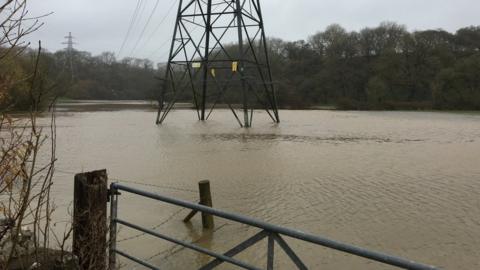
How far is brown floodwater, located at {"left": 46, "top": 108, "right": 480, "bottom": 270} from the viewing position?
550 centimetres

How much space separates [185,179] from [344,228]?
4156mm

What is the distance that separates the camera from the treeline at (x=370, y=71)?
61250 mm

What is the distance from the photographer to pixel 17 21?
7.16 feet

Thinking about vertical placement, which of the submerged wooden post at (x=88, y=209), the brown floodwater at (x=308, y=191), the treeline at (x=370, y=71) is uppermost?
the treeline at (x=370, y=71)

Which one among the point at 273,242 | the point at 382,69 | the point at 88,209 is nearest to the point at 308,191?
the point at 88,209

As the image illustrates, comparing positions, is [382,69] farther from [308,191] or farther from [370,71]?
[308,191]

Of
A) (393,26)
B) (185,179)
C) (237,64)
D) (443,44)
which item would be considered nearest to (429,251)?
(185,179)

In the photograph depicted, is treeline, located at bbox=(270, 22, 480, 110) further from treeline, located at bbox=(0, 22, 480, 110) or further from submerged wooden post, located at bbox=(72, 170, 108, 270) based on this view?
submerged wooden post, located at bbox=(72, 170, 108, 270)

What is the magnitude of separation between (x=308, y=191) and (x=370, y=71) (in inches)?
2786

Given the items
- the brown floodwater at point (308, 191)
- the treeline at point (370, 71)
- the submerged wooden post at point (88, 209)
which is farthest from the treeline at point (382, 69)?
the submerged wooden post at point (88, 209)

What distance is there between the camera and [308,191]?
8.62m

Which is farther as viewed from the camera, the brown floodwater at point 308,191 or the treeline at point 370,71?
the treeline at point 370,71

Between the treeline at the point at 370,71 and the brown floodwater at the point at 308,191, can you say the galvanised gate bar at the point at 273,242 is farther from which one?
the treeline at the point at 370,71

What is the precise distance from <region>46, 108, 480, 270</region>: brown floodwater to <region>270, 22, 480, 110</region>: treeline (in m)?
45.6
